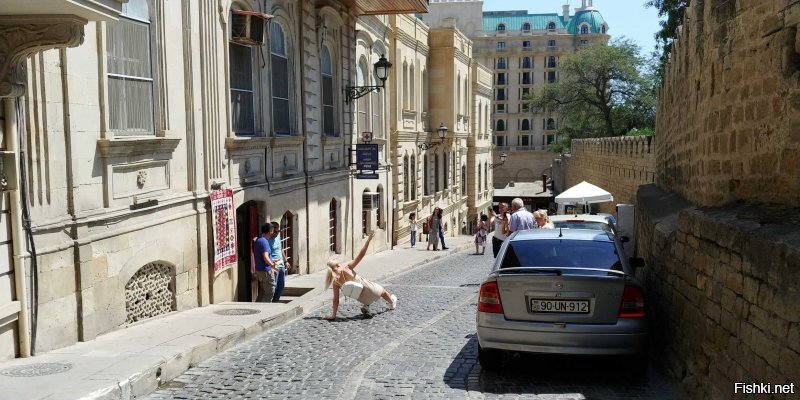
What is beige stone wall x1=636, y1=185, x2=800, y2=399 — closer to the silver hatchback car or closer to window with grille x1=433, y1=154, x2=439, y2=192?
the silver hatchback car

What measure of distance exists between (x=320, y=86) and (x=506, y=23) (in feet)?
293

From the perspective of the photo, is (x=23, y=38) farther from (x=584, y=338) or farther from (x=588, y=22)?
(x=588, y=22)

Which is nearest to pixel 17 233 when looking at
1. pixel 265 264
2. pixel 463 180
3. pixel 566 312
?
pixel 265 264

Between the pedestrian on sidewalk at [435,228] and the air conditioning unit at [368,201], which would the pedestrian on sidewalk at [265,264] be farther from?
the pedestrian on sidewalk at [435,228]

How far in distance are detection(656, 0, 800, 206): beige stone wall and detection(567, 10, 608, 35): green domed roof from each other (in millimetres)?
94512

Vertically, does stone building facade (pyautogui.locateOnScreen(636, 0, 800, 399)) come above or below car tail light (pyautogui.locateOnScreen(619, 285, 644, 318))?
above

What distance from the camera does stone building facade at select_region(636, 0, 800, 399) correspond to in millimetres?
4828

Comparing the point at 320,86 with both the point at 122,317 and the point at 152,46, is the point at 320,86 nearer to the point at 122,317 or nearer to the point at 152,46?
the point at 152,46

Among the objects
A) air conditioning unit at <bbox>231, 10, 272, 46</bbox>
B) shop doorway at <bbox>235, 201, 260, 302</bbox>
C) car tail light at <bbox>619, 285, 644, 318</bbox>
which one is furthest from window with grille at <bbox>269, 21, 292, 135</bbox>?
car tail light at <bbox>619, 285, 644, 318</bbox>

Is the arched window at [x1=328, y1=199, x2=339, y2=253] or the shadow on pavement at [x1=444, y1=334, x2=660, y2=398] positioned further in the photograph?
the arched window at [x1=328, y1=199, x2=339, y2=253]

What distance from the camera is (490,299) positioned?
7.23 metres

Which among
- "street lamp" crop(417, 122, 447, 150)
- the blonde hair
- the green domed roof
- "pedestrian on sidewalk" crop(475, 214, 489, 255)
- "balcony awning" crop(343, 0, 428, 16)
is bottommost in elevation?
"pedestrian on sidewalk" crop(475, 214, 489, 255)

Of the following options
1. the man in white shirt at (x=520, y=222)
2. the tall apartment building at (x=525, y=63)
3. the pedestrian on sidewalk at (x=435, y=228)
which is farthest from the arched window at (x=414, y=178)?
the tall apartment building at (x=525, y=63)

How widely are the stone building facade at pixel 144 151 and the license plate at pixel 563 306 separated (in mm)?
4878
